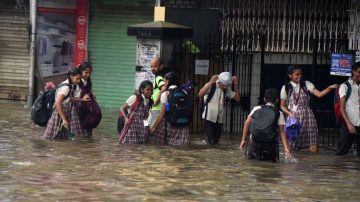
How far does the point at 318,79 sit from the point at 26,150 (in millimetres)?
8025

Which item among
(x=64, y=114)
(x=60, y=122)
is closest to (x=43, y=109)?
(x=60, y=122)

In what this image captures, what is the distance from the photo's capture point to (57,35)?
23672mm

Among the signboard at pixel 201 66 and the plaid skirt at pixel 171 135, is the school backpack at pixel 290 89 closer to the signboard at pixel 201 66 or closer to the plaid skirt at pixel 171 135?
the plaid skirt at pixel 171 135

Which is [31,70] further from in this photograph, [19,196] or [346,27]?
[19,196]

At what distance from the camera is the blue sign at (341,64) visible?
15102mm

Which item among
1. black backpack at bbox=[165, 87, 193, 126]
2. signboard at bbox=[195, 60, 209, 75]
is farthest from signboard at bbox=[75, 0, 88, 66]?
black backpack at bbox=[165, 87, 193, 126]

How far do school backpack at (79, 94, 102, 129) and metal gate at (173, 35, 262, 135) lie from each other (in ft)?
7.81

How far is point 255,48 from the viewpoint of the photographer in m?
18.8

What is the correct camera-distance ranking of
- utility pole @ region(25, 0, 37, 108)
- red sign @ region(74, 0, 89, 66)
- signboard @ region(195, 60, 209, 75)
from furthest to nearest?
red sign @ region(74, 0, 89, 66), utility pole @ region(25, 0, 37, 108), signboard @ region(195, 60, 209, 75)

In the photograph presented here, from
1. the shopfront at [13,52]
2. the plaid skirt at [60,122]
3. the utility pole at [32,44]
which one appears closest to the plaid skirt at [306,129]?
the plaid skirt at [60,122]

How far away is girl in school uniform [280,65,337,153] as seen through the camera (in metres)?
14.5

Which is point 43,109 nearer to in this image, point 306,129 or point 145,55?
point 145,55

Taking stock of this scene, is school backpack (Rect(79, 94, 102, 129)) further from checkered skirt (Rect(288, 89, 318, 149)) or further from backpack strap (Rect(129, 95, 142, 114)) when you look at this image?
checkered skirt (Rect(288, 89, 318, 149))

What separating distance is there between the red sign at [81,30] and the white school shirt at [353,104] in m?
10.6
